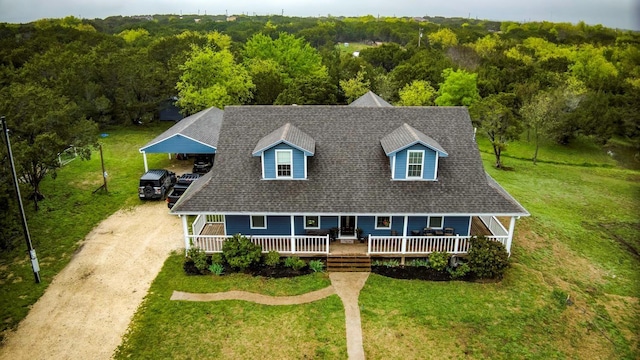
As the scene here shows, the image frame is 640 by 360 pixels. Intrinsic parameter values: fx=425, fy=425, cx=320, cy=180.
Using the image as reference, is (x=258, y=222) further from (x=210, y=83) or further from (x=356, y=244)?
(x=210, y=83)

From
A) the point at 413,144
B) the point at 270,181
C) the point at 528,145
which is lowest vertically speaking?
the point at 528,145

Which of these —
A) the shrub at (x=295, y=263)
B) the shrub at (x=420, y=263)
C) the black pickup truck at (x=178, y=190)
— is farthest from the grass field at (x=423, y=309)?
the black pickup truck at (x=178, y=190)

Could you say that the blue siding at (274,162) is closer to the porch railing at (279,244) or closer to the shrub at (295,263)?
the porch railing at (279,244)

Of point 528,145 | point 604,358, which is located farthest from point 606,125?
point 604,358

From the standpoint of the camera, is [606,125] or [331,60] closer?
[606,125]

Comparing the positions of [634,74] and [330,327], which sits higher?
[634,74]

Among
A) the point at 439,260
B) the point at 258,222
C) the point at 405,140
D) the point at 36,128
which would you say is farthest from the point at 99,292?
the point at 405,140

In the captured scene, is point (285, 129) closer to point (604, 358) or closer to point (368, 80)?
point (604, 358)
